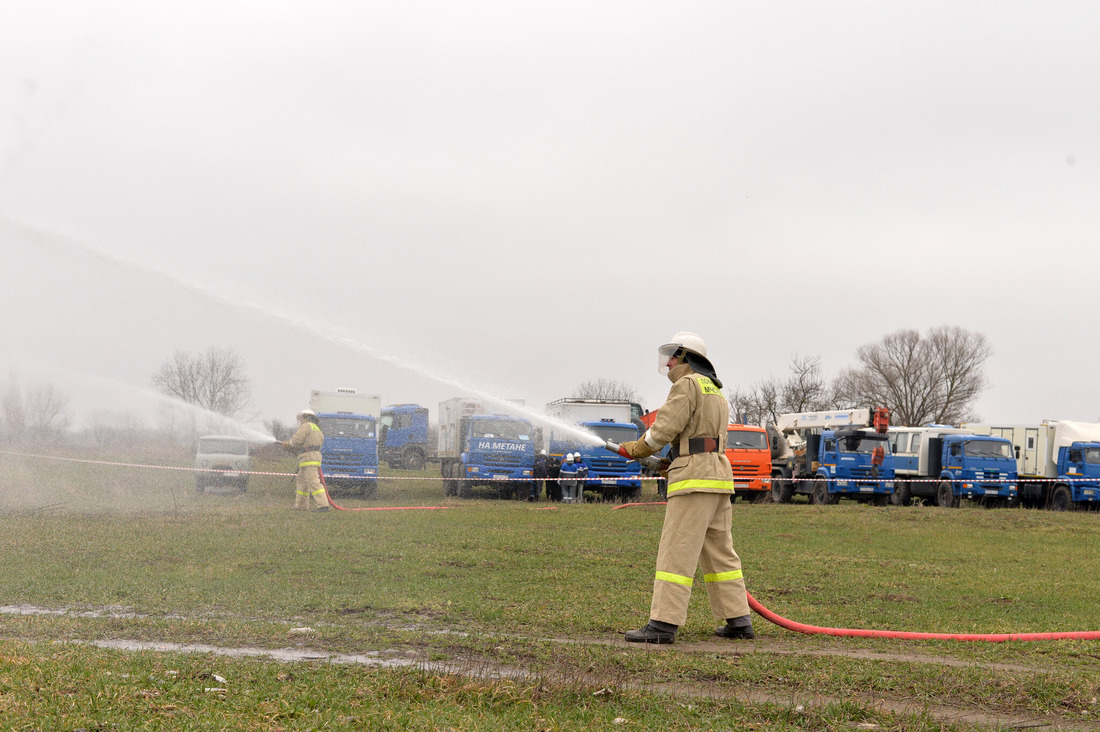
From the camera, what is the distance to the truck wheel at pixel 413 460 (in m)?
45.9

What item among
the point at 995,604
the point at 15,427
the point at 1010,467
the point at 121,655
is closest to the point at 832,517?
the point at 1010,467

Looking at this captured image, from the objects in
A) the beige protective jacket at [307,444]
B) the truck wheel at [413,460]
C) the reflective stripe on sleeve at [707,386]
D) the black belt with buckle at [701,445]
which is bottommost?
the truck wheel at [413,460]

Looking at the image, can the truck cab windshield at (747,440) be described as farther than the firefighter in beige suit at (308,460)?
Yes

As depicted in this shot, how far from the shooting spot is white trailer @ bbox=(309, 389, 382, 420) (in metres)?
31.0

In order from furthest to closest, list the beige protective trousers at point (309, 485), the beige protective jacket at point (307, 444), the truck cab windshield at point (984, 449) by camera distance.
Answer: the truck cab windshield at point (984, 449), the beige protective trousers at point (309, 485), the beige protective jacket at point (307, 444)

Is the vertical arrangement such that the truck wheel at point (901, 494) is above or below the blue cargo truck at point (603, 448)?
below

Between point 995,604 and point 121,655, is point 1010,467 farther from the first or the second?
point 121,655

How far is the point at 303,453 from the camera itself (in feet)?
62.4

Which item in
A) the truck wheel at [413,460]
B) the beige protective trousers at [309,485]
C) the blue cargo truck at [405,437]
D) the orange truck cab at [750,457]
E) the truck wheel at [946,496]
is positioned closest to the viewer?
the beige protective trousers at [309,485]

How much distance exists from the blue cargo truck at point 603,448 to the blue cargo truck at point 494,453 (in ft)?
3.06

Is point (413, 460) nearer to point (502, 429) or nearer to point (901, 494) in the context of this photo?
point (502, 429)

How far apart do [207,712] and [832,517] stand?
2123 cm

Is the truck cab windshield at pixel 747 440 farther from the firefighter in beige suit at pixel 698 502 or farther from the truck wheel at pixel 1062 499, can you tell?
the firefighter in beige suit at pixel 698 502

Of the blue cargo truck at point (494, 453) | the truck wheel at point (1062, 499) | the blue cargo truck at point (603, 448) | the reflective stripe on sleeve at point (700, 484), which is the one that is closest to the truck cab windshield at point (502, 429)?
the blue cargo truck at point (494, 453)
